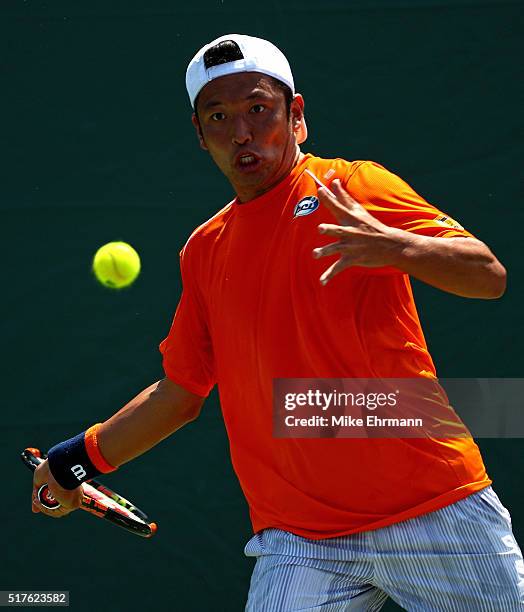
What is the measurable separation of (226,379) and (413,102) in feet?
6.11

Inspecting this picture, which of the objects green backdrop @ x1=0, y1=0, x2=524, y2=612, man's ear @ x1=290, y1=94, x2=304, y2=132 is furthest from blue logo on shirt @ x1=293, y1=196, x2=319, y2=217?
green backdrop @ x1=0, y1=0, x2=524, y2=612

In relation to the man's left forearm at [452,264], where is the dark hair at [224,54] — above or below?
above

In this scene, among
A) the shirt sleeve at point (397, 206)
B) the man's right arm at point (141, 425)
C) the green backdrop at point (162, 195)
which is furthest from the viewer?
the green backdrop at point (162, 195)

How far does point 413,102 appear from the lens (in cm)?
433

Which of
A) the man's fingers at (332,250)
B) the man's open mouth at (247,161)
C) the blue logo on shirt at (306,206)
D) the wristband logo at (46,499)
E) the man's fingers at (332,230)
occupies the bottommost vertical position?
the wristband logo at (46,499)

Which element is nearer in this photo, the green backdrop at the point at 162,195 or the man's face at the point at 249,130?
the man's face at the point at 249,130

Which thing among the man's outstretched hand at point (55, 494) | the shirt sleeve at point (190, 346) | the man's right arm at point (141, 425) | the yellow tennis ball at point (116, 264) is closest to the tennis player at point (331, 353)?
the shirt sleeve at point (190, 346)

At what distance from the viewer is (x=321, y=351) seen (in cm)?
267

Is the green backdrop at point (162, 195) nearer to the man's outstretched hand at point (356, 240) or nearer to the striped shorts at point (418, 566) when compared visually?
the striped shorts at point (418, 566)

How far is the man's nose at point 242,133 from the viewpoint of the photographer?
2811 millimetres

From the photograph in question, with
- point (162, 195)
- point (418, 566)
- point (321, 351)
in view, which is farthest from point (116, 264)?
point (418, 566)

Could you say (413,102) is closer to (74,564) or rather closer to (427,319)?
(427,319)

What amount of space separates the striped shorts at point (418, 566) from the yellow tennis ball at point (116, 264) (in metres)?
1.86

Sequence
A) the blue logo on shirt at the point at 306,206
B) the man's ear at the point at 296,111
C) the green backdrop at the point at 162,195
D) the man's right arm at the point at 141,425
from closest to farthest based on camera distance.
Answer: the blue logo on shirt at the point at 306,206 → the man's ear at the point at 296,111 → the man's right arm at the point at 141,425 → the green backdrop at the point at 162,195
